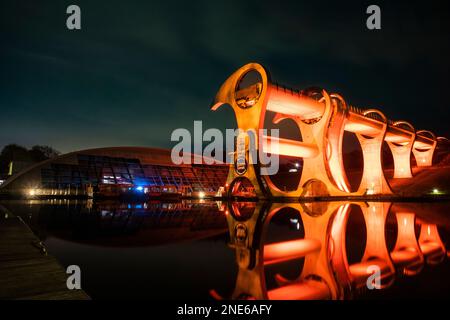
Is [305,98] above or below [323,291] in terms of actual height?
above

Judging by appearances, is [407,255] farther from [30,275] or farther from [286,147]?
[286,147]

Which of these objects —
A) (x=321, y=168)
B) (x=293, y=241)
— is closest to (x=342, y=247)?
(x=293, y=241)

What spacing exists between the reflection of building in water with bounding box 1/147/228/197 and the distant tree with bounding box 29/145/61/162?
4016 cm

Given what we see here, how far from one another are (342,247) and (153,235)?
470 cm

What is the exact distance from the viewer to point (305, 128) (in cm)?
3512

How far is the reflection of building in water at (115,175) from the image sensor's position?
4084 centimetres

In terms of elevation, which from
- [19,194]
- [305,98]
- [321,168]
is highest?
[305,98]

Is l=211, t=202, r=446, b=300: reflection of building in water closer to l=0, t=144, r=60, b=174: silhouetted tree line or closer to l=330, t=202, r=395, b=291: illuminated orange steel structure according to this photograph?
l=330, t=202, r=395, b=291: illuminated orange steel structure

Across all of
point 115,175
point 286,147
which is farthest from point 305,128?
point 115,175

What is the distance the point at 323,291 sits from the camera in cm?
365

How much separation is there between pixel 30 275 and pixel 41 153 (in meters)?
92.8

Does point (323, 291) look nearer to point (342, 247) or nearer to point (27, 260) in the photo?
point (342, 247)

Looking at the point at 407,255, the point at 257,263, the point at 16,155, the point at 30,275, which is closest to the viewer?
the point at 30,275

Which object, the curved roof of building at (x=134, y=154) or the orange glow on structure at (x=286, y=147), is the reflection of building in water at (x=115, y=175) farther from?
the orange glow on structure at (x=286, y=147)
